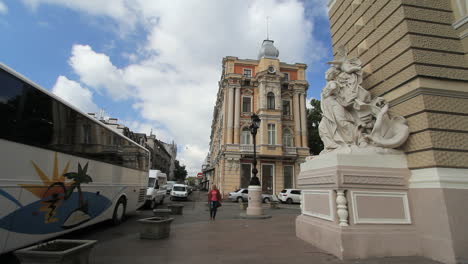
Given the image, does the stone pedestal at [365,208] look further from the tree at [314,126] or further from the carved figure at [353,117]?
the tree at [314,126]

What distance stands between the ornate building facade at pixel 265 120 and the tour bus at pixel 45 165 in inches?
781

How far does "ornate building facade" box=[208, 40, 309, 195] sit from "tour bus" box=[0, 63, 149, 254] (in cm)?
1984

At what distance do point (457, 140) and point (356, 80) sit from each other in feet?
Result: 8.03

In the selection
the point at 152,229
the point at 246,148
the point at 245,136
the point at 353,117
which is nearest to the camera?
the point at 353,117

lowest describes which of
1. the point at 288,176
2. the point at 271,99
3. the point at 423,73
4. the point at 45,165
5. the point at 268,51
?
the point at 45,165

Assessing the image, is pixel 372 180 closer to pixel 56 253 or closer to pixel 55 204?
pixel 56 253

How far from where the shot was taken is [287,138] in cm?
2991

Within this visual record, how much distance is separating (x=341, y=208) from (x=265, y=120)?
23.8 meters

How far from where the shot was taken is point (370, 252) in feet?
15.6

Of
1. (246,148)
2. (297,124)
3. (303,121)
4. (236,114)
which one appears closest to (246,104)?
(236,114)

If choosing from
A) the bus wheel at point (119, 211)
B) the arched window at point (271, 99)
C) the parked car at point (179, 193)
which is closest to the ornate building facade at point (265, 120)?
the arched window at point (271, 99)

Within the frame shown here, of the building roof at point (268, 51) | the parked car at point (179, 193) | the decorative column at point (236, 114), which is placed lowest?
the parked car at point (179, 193)

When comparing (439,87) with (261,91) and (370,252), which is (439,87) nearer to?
(370,252)

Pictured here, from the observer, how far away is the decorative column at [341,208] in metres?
4.92
